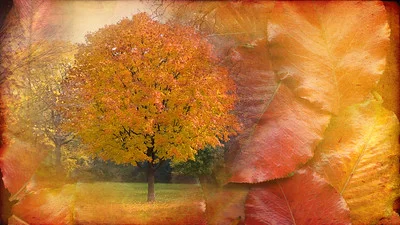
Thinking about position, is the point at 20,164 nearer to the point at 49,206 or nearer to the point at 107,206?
the point at 49,206

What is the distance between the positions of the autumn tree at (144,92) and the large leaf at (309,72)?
0.98 ft

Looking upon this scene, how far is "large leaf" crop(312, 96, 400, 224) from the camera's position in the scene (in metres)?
1.36

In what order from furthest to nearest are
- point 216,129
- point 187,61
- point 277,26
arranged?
point 187,61, point 216,129, point 277,26

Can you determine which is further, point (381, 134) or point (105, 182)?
point (105, 182)

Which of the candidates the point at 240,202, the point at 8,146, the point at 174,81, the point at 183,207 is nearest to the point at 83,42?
the point at 174,81

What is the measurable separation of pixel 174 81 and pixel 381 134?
0.83 meters

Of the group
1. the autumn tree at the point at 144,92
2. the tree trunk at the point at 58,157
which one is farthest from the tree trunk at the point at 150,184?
the tree trunk at the point at 58,157

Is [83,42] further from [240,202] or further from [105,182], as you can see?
[240,202]

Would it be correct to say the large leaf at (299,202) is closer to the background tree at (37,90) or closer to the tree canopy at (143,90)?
the tree canopy at (143,90)

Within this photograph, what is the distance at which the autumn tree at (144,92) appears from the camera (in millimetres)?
1665

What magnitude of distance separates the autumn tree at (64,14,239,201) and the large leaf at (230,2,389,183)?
299 mm

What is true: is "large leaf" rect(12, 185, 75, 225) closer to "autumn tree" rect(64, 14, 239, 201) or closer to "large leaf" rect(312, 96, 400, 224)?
"autumn tree" rect(64, 14, 239, 201)

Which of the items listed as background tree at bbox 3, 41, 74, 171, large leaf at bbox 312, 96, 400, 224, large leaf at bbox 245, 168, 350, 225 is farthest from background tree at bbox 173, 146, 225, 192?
background tree at bbox 3, 41, 74, 171

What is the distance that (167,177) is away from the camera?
5.32ft
